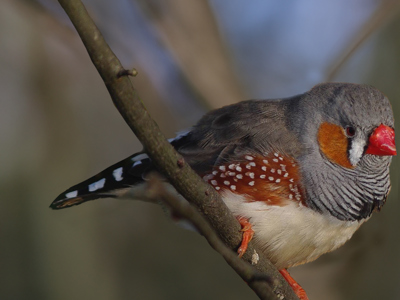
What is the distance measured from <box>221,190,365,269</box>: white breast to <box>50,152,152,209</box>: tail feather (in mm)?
617

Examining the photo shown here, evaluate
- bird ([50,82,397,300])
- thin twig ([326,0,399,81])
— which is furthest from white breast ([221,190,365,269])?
thin twig ([326,0,399,81])

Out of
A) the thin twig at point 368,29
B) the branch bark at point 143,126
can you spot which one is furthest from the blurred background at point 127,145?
the branch bark at point 143,126

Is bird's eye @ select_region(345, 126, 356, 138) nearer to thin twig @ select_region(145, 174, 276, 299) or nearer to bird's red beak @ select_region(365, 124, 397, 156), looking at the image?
bird's red beak @ select_region(365, 124, 397, 156)

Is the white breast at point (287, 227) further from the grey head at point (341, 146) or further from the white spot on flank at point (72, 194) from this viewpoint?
the white spot on flank at point (72, 194)

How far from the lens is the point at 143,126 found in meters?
2.17

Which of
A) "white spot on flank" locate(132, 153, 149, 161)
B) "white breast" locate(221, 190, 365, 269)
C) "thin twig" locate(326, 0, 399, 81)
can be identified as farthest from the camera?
"thin twig" locate(326, 0, 399, 81)

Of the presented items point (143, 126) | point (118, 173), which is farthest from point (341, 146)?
point (143, 126)

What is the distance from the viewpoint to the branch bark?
2023 mm

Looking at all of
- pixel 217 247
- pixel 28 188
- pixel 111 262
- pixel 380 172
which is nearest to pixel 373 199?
pixel 380 172

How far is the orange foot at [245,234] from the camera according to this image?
2.80 metres

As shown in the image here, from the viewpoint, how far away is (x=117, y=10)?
5.12m

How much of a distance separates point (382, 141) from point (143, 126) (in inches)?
69.0

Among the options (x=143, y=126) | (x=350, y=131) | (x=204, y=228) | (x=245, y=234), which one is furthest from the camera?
(x=350, y=131)

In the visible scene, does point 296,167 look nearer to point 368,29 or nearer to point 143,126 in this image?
point 143,126
